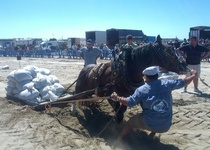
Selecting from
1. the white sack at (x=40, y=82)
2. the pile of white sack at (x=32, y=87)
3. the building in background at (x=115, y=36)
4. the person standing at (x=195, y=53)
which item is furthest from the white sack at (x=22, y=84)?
the building in background at (x=115, y=36)

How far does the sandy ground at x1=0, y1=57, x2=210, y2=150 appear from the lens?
4.59m

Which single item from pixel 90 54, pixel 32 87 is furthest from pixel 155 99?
pixel 90 54

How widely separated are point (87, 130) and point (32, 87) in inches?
88.7

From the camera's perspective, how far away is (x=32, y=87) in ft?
22.9

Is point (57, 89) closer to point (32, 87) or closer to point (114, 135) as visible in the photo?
point (32, 87)

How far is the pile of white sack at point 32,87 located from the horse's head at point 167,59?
10.9 feet

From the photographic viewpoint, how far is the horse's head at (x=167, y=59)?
4484 millimetres

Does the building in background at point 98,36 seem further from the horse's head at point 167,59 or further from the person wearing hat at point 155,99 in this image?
the person wearing hat at point 155,99

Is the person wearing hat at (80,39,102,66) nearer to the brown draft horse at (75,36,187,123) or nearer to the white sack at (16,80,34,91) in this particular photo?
the white sack at (16,80,34,91)

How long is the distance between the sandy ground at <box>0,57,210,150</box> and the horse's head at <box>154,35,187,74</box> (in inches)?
51.4

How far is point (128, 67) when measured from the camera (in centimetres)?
476

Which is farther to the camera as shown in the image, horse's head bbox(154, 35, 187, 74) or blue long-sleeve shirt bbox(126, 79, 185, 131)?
horse's head bbox(154, 35, 187, 74)

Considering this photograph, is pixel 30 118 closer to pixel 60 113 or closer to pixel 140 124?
pixel 60 113

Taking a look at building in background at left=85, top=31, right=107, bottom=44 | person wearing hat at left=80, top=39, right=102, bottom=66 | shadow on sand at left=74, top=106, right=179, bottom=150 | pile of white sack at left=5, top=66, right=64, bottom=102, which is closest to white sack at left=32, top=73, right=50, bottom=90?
pile of white sack at left=5, top=66, right=64, bottom=102
